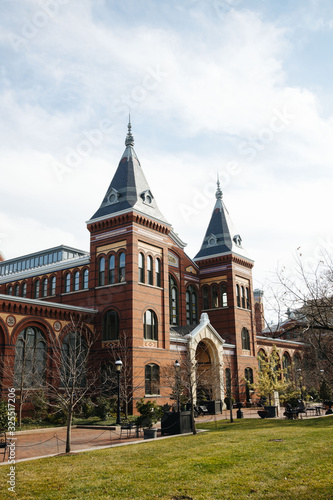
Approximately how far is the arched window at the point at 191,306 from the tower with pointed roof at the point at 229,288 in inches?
38.3

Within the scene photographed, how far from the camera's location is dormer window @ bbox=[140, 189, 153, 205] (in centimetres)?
3456

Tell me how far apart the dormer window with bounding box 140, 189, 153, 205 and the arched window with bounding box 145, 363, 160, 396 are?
12565mm

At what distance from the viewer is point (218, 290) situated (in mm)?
45500

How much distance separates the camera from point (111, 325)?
3209 centimetres

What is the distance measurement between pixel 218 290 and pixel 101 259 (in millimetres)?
15914

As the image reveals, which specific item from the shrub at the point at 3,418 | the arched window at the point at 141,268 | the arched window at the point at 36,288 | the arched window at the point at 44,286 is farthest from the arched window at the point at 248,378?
the shrub at the point at 3,418

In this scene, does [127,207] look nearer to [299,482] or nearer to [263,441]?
[263,441]

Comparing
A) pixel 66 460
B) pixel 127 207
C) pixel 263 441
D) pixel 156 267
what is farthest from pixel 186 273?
pixel 66 460

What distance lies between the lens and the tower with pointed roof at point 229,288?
144 feet

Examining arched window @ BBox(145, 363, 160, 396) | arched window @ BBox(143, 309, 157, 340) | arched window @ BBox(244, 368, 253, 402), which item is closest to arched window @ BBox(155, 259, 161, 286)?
arched window @ BBox(143, 309, 157, 340)

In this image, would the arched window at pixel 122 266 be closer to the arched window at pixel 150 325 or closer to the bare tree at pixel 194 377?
the arched window at pixel 150 325

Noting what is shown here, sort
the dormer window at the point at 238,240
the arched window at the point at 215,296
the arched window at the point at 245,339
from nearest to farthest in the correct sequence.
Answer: the arched window at the point at 245,339 → the arched window at the point at 215,296 → the dormer window at the point at 238,240

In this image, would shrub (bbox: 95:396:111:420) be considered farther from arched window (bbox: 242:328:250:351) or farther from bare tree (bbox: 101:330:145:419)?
arched window (bbox: 242:328:250:351)

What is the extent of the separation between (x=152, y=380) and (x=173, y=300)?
1197 centimetres
